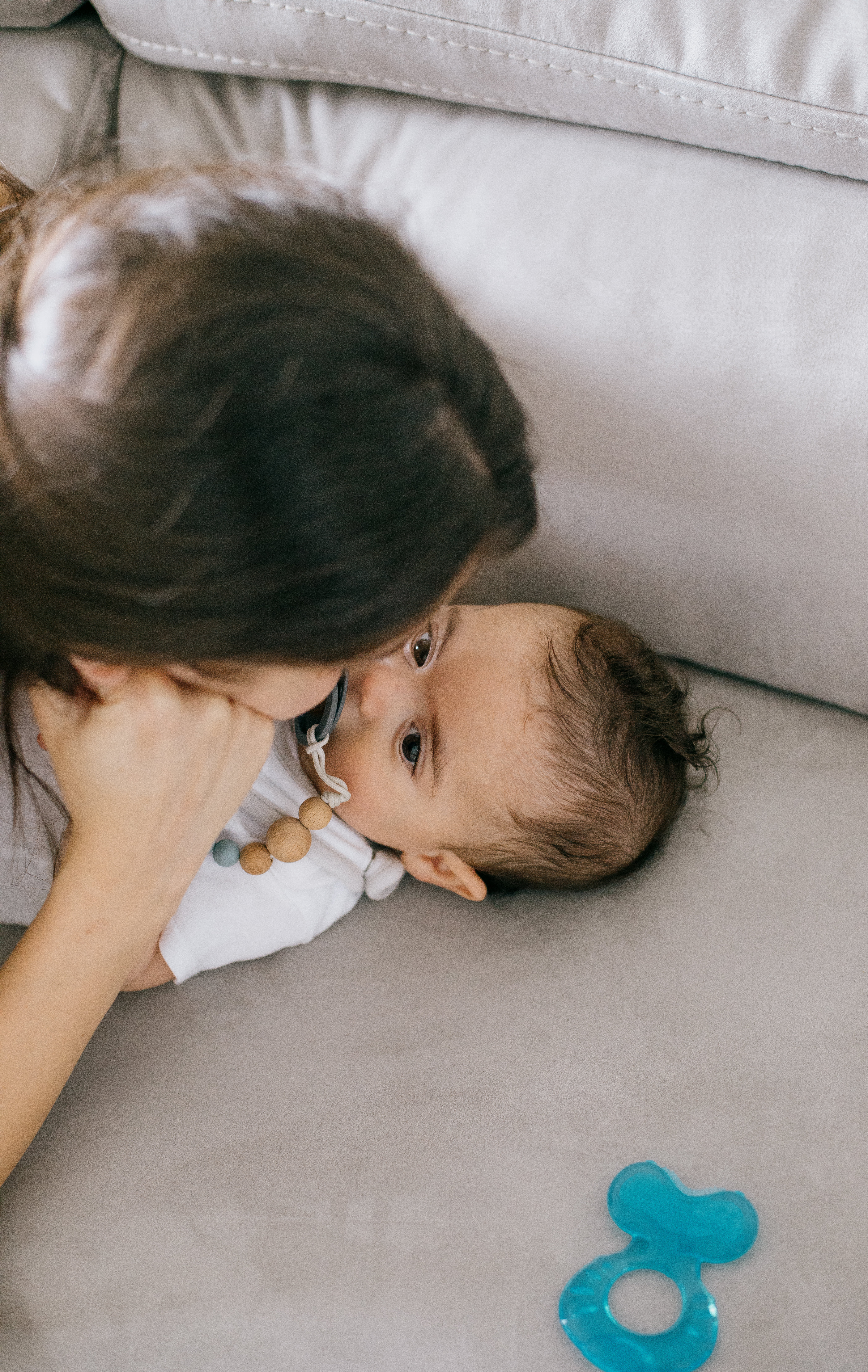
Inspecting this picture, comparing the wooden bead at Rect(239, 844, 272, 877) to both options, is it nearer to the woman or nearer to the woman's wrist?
the woman's wrist

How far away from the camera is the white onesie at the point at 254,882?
94 centimetres

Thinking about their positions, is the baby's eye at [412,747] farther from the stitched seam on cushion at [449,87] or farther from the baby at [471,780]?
the stitched seam on cushion at [449,87]

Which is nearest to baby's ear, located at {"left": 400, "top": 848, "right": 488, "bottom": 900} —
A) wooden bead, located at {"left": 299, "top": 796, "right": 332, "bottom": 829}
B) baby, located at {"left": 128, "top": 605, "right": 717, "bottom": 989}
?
baby, located at {"left": 128, "top": 605, "right": 717, "bottom": 989}

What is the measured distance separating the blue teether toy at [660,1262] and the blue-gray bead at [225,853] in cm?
45

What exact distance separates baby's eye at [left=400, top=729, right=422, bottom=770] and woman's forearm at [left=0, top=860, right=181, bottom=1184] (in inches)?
11.9

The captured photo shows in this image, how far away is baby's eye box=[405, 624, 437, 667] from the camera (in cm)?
103

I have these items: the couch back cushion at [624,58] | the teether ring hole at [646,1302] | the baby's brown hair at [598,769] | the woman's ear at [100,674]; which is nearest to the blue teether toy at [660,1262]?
the teether ring hole at [646,1302]

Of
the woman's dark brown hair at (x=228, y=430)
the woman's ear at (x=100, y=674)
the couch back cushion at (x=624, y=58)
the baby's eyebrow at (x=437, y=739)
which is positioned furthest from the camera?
the baby's eyebrow at (x=437, y=739)

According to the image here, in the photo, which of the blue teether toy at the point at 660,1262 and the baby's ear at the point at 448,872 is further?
the baby's ear at the point at 448,872

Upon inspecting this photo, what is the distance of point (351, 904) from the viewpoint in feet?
3.39

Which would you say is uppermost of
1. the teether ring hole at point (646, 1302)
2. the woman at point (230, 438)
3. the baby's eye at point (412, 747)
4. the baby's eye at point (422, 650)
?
the woman at point (230, 438)

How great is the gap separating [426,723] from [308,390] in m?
0.52

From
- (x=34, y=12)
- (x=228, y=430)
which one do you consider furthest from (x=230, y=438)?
(x=34, y=12)

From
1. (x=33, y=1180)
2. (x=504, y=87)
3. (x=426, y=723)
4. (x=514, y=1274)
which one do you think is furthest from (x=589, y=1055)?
(x=504, y=87)
